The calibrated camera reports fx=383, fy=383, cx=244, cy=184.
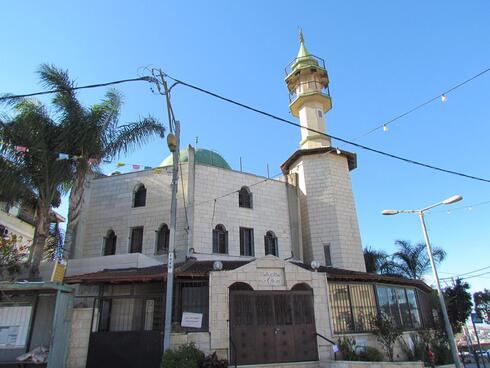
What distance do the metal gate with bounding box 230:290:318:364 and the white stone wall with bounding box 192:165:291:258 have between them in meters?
6.33

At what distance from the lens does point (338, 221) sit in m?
22.6

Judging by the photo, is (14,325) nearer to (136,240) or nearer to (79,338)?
(79,338)

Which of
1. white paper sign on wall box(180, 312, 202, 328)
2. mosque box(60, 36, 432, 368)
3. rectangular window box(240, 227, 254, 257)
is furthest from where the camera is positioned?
rectangular window box(240, 227, 254, 257)

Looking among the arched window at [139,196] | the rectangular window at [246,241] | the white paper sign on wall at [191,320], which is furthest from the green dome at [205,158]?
the white paper sign on wall at [191,320]

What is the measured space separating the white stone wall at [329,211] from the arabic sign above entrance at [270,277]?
26.6ft

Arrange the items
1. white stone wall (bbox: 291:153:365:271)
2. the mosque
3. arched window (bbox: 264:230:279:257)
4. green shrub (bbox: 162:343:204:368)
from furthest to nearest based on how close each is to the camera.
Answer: white stone wall (bbox: 291:153:365:271) < arched window (bbox: 264:230:279:257) < the mosque < green shrub (bbox: 162:343:204:368)

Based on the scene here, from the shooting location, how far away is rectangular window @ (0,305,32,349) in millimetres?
11477

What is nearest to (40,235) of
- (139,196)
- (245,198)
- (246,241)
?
(139,196)

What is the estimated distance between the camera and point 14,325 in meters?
11.6

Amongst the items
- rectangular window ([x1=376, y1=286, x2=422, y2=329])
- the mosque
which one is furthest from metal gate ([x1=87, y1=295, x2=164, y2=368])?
rectangular window ([x1=376, y1=286, x2=422, y2=329])

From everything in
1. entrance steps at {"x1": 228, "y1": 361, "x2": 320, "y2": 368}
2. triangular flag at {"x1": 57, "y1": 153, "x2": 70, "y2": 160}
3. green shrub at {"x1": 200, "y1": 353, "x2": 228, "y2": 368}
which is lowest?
entrance steps at {"x1": 228, "y1": 361, "x2": 320, "y2": 368}

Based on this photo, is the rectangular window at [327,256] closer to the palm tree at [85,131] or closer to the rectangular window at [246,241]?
the rectangular window at [246,241]

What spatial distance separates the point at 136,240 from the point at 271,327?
1006 cm

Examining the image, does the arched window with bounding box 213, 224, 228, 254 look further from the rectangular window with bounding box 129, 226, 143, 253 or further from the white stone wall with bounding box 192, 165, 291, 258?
the rectangular window with bounding box 129, 226, 143, 253
